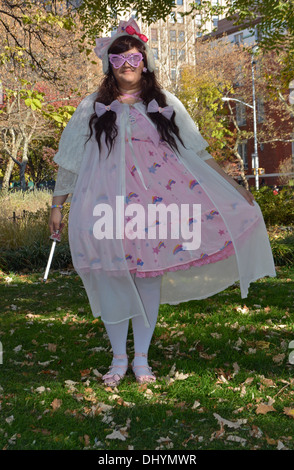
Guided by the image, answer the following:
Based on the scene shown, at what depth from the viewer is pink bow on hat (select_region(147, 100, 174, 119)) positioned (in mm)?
3896

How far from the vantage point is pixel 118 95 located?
13.1 ft

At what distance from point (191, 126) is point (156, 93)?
34 centimetres

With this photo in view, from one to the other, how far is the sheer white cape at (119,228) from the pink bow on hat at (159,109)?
66 millimetres

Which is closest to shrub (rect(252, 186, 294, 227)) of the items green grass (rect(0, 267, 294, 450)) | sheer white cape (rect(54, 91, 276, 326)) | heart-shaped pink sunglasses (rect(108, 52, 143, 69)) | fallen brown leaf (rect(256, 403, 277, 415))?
green grass (rect(0, 267, 294, 450))

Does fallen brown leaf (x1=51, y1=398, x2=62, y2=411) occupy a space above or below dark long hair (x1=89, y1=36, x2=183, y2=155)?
below

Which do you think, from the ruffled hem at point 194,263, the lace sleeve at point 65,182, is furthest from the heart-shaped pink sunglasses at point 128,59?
the ruffled hem at point 194,263

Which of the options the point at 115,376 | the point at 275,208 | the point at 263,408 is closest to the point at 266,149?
the point at 275,208

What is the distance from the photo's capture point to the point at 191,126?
13.4 ft

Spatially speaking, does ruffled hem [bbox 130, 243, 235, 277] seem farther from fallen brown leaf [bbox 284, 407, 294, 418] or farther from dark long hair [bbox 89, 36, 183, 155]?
fallen brown leaf [bbox 284, 407, 294, 418]

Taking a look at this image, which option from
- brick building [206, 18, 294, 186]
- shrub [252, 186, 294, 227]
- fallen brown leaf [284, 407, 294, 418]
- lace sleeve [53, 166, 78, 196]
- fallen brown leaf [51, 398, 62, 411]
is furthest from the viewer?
brick building [206, 18, 294, 186]

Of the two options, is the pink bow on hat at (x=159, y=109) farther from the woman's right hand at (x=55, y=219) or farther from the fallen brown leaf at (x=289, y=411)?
the fallen brown leaf at (x=289, y=411)

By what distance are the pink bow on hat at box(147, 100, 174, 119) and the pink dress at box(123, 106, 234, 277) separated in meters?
0.08

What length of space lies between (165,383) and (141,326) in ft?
1.37

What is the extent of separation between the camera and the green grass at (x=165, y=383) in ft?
10.1
